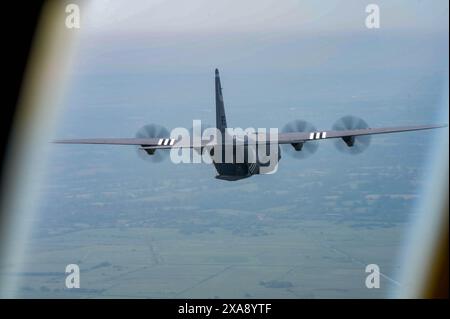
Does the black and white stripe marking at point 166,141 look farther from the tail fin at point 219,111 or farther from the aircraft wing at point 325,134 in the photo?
the tail fin at point 219,111

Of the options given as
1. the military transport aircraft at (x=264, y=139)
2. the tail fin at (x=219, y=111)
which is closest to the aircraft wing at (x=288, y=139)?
the military transport aircraft at (x=264, y=139)

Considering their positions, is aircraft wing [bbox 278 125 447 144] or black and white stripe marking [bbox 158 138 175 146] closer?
aircraft wing [bbox 278 125 447 144]

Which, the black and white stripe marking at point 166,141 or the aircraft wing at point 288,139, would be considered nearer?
the aircraft wing at point 288,139

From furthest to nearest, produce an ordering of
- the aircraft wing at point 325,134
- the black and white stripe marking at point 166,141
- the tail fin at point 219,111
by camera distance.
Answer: the tail fin at point 219,111, the black and white stripe marking at point 166,141, the aircraft wing at point 325,134

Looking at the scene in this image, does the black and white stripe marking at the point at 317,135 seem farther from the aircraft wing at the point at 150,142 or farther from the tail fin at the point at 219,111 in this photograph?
the tail fin at the point at 219,111

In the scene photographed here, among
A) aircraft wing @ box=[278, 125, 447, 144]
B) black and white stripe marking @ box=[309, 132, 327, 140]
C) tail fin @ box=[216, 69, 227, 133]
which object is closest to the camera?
aircraft wing @ box=[278, 125, 447, 144]

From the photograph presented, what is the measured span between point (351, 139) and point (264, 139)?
7561 millimetres

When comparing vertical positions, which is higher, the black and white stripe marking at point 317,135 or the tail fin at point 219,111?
the tail fin at point 219,111

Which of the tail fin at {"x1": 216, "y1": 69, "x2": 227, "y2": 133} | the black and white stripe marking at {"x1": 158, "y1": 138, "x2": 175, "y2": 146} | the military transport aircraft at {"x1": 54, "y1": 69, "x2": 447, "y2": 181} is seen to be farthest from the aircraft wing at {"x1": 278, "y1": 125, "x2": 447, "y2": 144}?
the tail fin at {"x1": 216, "y1": 69, "x2": 227, "y2": 133}

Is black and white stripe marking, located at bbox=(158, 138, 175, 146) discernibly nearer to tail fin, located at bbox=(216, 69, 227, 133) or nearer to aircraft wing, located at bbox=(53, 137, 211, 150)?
aircraft wing, located at bbox=(53, 137, 211, 150)

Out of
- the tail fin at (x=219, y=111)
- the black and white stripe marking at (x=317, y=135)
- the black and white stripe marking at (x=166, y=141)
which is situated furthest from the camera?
the tail fin at (x=219, y=111)

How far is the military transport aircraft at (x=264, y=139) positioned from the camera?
6412cm

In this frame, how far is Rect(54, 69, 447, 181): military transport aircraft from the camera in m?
64.1

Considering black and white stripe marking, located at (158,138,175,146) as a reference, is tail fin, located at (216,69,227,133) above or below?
above
